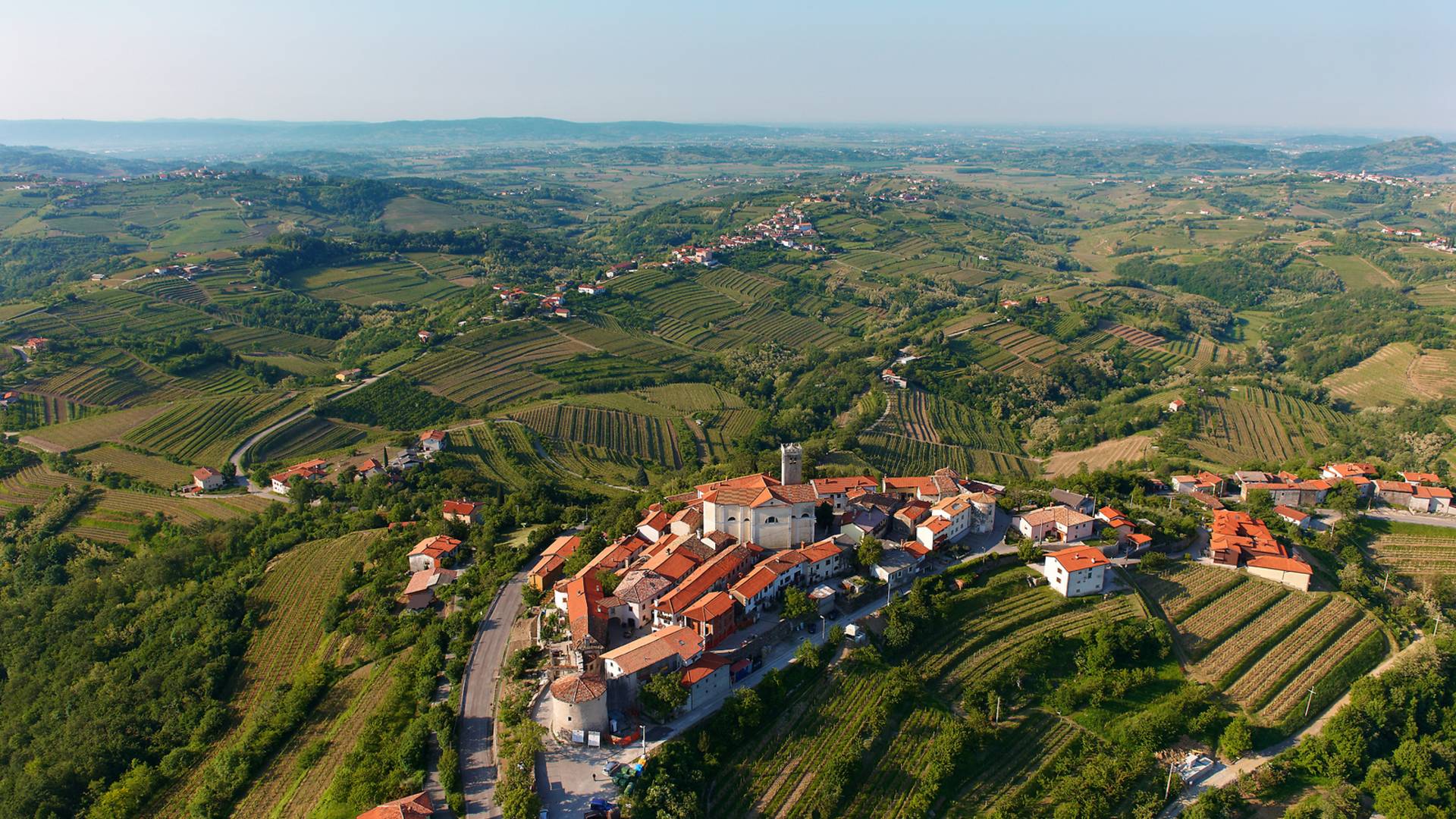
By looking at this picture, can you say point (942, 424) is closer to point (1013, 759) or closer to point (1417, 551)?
point (1417, 551)

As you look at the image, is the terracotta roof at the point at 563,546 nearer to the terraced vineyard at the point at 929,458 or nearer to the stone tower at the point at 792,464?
the stone tower at the point at 792,464

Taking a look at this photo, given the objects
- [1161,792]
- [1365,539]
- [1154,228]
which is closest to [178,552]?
[1161,792]

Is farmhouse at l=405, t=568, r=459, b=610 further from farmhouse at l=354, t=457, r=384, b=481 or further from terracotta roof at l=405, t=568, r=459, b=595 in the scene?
farmhouse at l=354, t=457, r=384, b=481

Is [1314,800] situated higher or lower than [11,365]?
lower

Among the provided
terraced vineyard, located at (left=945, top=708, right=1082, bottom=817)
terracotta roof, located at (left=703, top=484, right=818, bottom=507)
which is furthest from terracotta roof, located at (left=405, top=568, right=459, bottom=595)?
terraced vineyard, located at (left=945, top=708, right=1082, bottom=817)

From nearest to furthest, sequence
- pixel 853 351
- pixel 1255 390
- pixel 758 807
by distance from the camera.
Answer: pixel 758 807, pixel 1255 390, pixel 853 351

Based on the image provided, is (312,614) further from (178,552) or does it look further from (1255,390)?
(1255,390)

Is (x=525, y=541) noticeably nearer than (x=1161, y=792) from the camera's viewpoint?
No
